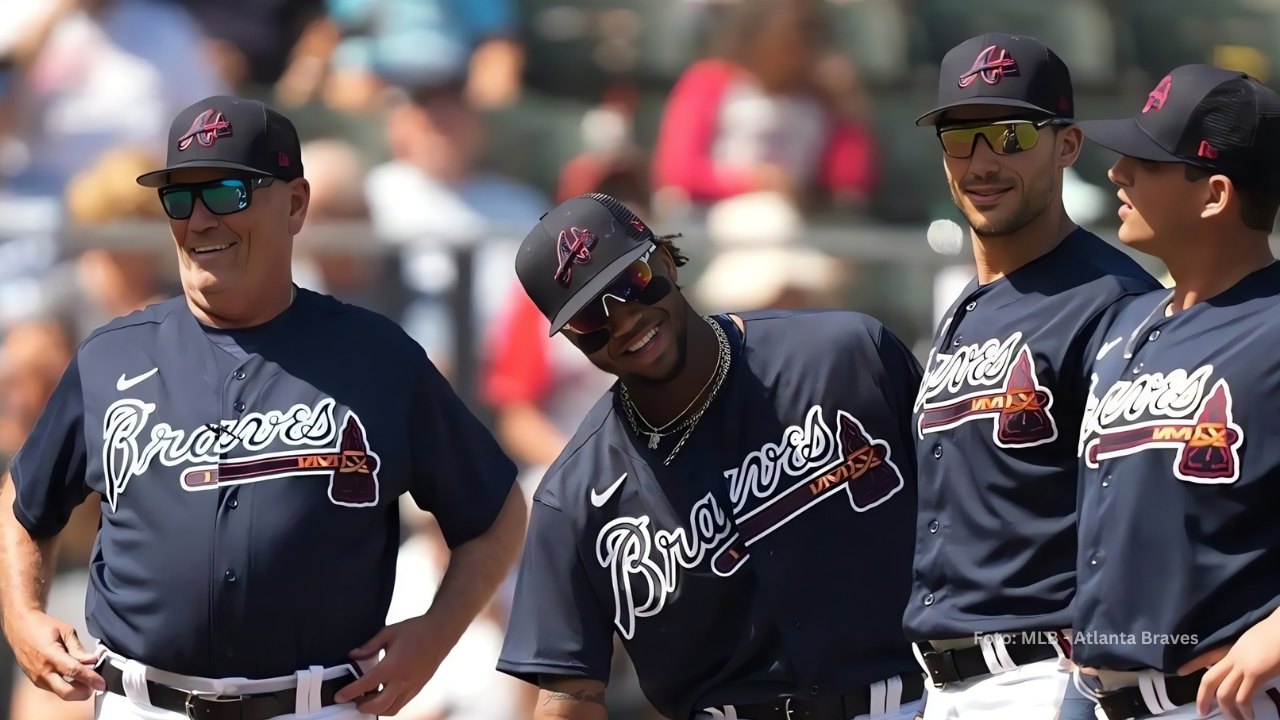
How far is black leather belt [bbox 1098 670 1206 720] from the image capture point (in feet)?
10.2

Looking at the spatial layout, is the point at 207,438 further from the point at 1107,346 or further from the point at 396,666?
the point at 1107,346

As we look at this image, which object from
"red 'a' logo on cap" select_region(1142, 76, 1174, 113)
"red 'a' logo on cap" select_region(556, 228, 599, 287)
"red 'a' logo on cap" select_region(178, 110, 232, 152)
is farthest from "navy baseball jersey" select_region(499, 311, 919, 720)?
"red 'a' logo on cap" select_region(178, 110, 232, 152)

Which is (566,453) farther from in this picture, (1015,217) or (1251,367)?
(1251,367)

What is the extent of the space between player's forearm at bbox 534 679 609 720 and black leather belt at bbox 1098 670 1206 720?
1.09 m

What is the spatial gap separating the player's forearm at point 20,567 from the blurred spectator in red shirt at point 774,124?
382 cm

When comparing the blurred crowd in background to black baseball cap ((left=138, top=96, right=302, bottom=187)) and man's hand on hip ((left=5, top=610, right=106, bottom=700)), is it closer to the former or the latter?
man's hand on hip ((left=5, top=610, right=106, bottom=700))

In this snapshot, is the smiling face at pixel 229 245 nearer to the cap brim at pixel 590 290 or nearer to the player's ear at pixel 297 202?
the player's ear at pixel 297 202

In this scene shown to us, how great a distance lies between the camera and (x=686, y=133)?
24.7ft

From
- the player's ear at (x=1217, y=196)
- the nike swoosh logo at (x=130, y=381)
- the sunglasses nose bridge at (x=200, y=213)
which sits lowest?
the nike swoosh logo at (x=130, y=381)

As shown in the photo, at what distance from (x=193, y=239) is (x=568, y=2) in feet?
15.2

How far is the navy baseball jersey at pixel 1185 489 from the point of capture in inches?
120

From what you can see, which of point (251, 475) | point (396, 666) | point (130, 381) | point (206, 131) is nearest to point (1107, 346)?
point (396, 666)

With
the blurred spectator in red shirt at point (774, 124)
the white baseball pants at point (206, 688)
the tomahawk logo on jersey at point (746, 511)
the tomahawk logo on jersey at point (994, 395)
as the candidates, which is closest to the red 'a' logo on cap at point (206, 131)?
the white baseball pants at point (206, 688)

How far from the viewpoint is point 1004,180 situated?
12.0ft
